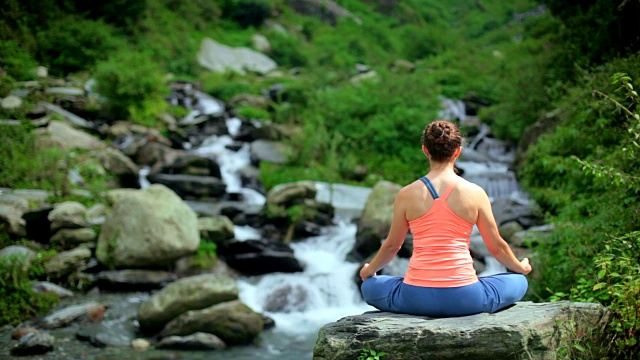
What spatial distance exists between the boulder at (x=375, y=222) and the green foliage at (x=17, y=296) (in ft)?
19.4

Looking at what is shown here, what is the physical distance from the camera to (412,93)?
63.5 ft

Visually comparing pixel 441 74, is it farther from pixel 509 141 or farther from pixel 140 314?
pixel 140 314

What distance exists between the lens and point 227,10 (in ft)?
129

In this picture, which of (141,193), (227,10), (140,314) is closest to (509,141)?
(141,193)

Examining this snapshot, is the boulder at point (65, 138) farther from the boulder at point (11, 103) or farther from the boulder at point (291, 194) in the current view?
the boulder at point (291, 194)

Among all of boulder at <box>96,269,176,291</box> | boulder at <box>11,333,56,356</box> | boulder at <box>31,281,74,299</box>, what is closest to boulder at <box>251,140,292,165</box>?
boulder at <box>96,269,176,291</box>

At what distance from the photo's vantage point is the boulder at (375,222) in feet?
38.5

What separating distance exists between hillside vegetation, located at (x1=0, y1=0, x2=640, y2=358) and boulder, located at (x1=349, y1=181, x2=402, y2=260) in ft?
9.61

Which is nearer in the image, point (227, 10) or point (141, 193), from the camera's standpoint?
point (141, 193)

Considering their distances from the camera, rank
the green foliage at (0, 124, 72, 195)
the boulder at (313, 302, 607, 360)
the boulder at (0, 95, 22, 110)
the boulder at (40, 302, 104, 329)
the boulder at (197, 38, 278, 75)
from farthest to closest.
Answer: the boulder at (197, 38, 278, 75)
the boulder at (0, 95, 22, 110)
the green foliage at (0, 124, 72, 195)
the boulder at (40, 302, 104, 329)
the boulder at (313, 302, 607, 360)

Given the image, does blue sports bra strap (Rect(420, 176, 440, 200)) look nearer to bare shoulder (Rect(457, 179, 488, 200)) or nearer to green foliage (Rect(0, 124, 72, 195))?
bare shoulder (Rect(457, 179, 488, 200))

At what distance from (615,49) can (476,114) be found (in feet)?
41.7

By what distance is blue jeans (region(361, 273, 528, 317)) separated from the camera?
360 cm

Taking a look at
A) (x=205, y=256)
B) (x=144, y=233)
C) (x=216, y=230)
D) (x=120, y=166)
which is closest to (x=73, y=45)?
(x=120, y=166)
